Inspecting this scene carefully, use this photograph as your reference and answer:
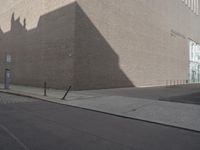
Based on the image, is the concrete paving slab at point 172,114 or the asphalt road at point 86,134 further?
the concrete paving slab at point 172,114

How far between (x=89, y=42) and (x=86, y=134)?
56.4ft

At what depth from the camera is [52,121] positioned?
→ 942 cm

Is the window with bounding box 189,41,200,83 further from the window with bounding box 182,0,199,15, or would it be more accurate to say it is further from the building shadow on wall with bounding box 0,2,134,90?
the building shadow on wall with bounding box 0,2,134,90

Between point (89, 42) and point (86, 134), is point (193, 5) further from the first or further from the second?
point (86, 134)

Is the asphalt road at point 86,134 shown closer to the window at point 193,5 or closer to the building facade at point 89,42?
the building facade at point 89,42

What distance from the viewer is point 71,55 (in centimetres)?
2309

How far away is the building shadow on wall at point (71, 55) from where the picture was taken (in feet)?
76.0

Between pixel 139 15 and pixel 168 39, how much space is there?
1057 centimetres

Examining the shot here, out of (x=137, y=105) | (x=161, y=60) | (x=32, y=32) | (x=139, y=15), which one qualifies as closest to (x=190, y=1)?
(x=161, y=60)

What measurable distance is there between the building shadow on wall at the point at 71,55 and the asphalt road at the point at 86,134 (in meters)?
13.1

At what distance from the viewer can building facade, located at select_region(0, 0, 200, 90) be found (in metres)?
23.7

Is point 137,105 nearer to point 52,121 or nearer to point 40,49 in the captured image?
point 52,121

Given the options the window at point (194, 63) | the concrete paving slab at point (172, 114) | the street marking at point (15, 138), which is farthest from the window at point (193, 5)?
the street marking at point (15, 138)

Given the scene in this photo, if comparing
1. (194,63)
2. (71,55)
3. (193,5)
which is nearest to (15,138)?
(71,55)
